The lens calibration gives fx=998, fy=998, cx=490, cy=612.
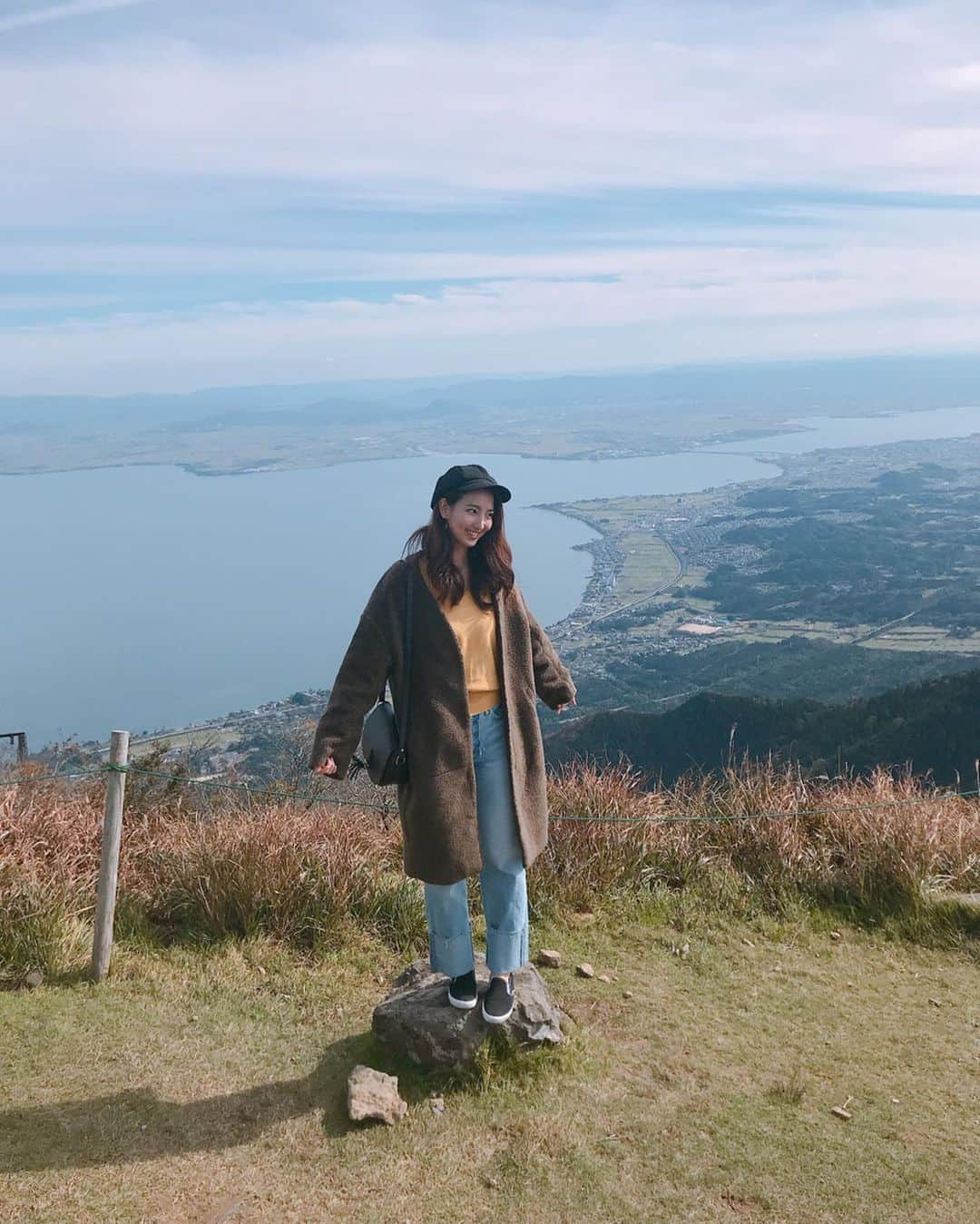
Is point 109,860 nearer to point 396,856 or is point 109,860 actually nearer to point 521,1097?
point 396,856

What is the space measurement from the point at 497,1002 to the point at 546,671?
1136 mm

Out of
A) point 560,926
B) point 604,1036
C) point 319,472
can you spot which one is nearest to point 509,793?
point 604,1036

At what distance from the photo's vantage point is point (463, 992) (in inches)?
135

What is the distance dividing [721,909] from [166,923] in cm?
264

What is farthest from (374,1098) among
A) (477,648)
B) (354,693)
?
(477,648)

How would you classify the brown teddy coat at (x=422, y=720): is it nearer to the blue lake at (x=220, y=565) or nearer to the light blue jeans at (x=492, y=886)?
the light blue jeans at (x=492, y=886)

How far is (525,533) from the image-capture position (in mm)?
111125

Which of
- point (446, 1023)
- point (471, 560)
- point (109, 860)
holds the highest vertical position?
point (471, 560)

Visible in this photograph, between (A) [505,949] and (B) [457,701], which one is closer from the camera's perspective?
(B) [457,701]

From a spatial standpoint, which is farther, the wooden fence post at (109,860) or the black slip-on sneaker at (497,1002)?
the wooden fence post at (109,860)

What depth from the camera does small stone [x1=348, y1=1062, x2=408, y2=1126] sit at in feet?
10.2

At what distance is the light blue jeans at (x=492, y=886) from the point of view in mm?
3229

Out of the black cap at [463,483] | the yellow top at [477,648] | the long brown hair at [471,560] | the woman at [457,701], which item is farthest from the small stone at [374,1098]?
the black cap at [463,483]

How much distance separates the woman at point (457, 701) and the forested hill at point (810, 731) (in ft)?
39.4
